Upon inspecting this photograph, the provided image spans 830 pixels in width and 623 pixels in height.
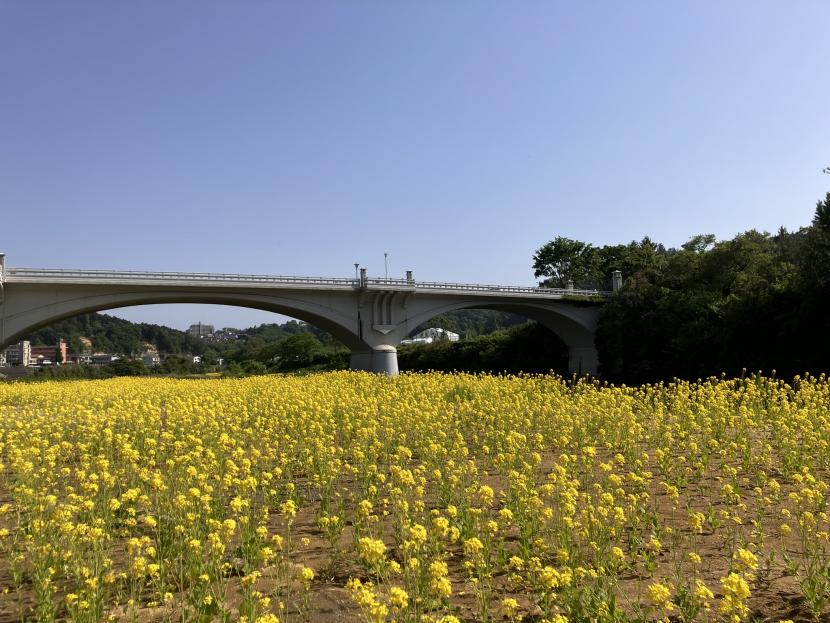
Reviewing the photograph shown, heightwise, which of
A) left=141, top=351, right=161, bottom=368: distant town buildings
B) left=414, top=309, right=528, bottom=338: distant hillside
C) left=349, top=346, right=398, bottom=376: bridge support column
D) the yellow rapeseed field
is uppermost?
left=414, top=309, right=528, bottom=338: distant hillside

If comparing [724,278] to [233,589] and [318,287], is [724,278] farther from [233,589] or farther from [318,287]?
[233,589]

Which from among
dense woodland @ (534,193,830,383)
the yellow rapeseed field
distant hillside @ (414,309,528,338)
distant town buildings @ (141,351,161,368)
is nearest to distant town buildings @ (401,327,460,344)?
distant hillside @ (414,309,528,338)

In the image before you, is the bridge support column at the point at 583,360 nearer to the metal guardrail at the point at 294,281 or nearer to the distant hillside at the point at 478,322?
the metal guardrail at the point at 294,281

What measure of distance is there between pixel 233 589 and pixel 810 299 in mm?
32008

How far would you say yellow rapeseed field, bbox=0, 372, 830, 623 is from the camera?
14.4ft

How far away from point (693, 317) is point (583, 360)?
13.2 metres

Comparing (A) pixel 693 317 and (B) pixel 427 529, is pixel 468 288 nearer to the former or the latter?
(A) pixel 693 317

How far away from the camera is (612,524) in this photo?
19.1 feet

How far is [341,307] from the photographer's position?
42750mm

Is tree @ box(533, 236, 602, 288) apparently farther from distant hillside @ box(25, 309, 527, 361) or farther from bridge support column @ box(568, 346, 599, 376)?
distant hillside @ box(25, 309, 527, 361)

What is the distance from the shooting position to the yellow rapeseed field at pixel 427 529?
172 inches

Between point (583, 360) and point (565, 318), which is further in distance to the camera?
point (583, 360)

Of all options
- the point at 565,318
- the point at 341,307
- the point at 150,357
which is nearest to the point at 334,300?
the point at 341,307

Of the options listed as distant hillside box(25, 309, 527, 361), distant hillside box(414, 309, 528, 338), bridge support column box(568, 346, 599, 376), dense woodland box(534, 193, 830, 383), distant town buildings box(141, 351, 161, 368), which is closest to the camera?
dense woodland box(534, 193, 830, 383)
